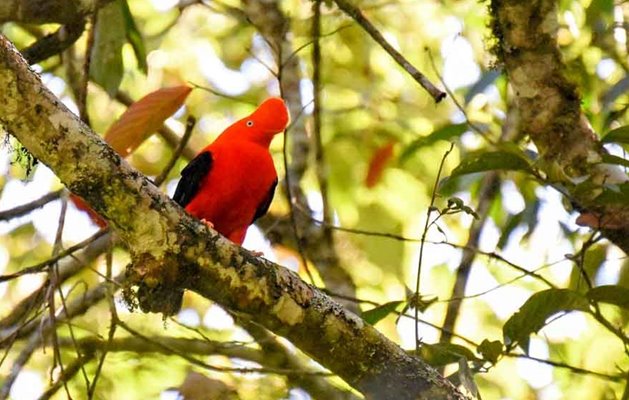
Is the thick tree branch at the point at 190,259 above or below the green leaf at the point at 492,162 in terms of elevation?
below

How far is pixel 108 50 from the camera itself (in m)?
4.25

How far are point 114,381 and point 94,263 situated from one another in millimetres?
613

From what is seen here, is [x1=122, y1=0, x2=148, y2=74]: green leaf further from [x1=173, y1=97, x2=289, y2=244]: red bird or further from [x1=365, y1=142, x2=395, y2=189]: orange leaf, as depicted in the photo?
[x1=365, y1=142, x2=395, y2=189]: orange leaf

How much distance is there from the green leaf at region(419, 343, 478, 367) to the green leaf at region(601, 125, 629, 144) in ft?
2.52

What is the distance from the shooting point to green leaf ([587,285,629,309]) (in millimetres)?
3389

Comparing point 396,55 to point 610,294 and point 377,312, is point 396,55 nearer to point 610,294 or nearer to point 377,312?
point 377,312

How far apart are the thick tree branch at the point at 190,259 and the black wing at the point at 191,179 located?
1.17 metres

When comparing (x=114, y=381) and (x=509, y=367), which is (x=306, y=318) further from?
(x=509, y=367)

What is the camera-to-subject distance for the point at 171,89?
13.1 ft

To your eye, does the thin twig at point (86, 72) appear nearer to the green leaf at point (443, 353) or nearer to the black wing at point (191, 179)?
the black wing at point (191, 179)

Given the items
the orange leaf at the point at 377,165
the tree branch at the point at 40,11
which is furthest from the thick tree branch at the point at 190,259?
the orange leaf at the point at 377,165

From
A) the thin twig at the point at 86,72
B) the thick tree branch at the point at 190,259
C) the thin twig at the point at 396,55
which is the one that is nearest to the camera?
the thick tree branch at the point at 190,259

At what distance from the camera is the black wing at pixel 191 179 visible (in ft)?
12.8

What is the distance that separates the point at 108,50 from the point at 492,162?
165cm
